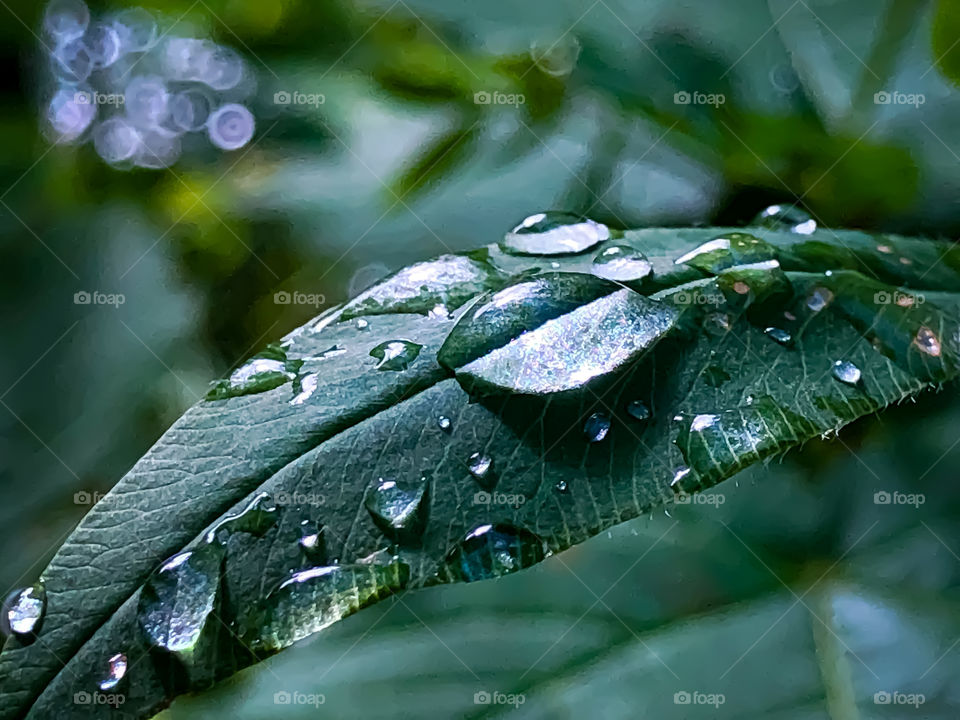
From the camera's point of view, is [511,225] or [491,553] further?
[511,225]

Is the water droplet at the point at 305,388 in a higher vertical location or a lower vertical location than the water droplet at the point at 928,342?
higher

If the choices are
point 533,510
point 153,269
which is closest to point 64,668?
point 533,510

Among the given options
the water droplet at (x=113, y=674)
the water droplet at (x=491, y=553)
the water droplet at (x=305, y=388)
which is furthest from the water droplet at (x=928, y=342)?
the water droplet at (x=113, y=674)

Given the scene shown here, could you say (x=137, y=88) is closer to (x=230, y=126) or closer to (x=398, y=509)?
(x=230, y=126)

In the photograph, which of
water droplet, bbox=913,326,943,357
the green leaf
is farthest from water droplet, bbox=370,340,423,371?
water droplet, bbox=913,326,943,357

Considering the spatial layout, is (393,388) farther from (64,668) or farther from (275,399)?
(64,668)

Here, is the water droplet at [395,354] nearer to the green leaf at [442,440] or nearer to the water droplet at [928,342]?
the green leaf at [442,440]

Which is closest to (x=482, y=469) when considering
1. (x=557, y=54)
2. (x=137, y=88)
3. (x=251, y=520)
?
(x=251, y=520)

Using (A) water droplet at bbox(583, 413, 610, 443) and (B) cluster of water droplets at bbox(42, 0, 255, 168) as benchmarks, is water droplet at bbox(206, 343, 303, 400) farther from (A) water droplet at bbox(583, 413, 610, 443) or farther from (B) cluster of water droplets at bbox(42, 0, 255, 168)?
(B) cluster of water droplets at bbox(42, 0, 255, 168)
